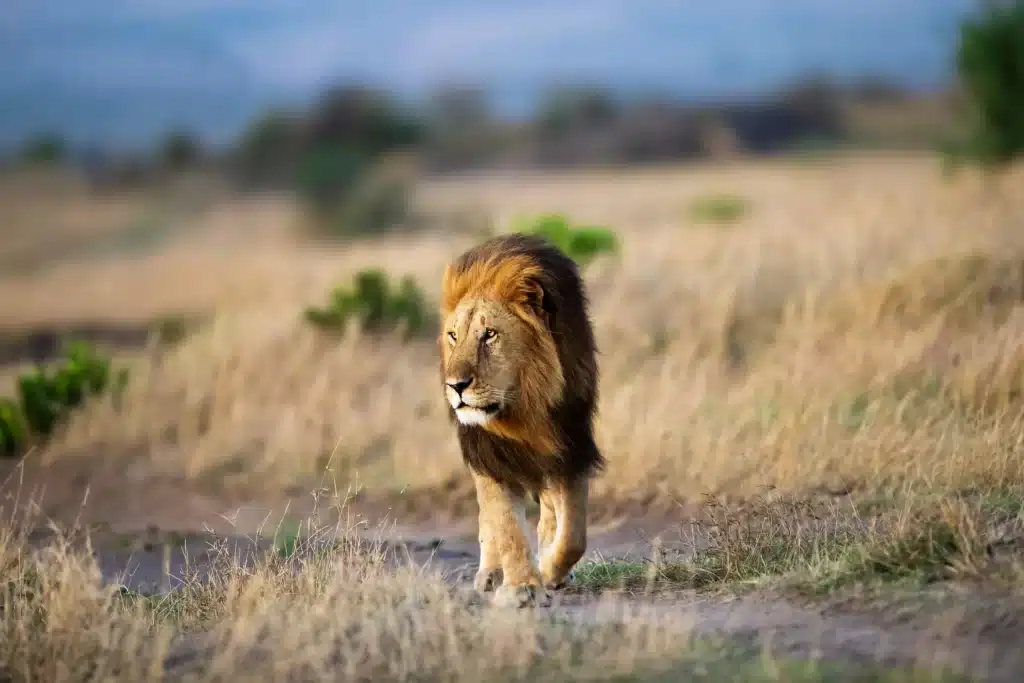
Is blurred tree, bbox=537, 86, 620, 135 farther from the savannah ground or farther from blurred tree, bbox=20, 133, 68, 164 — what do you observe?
the savannah ground

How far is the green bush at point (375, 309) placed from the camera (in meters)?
14.4

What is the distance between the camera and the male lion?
6145 millimetres

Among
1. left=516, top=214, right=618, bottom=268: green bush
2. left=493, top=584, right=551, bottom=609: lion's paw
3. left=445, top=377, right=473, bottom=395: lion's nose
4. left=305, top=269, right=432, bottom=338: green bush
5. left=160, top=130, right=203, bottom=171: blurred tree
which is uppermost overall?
left=445, top=377, right=473, bottom=395: lion's nose

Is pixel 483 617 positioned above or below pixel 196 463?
above

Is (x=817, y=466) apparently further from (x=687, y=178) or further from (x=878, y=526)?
(x=687, y=178)

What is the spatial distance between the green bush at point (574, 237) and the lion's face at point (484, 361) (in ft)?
25.3

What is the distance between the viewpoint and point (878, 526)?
22.1ft

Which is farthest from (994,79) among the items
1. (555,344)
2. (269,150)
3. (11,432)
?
(269,150)

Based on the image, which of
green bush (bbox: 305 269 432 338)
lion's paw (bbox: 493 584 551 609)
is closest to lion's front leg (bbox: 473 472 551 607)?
lion's paw (bbox: 493 584 551 609)

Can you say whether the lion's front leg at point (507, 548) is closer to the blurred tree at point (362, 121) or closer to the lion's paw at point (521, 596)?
the lion's paw at point (521, 596)

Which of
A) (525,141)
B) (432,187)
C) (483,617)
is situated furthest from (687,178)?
(483,617)

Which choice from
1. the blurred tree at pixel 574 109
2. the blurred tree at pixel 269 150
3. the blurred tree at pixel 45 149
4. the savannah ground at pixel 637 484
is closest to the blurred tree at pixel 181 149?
the blurred tree at pixel 269 150

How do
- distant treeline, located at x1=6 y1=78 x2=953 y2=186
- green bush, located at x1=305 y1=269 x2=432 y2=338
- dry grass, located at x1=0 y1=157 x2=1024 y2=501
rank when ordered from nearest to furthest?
dry grass, located at x1=0 y1=157 x2=1024 y2=501 → green bush, located at x1=305 y1=269 x2=432 y2=338 → distant treeline, located at x1=6 y1=78 x2=953 y2=186

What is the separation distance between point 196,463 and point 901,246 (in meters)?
7.47
